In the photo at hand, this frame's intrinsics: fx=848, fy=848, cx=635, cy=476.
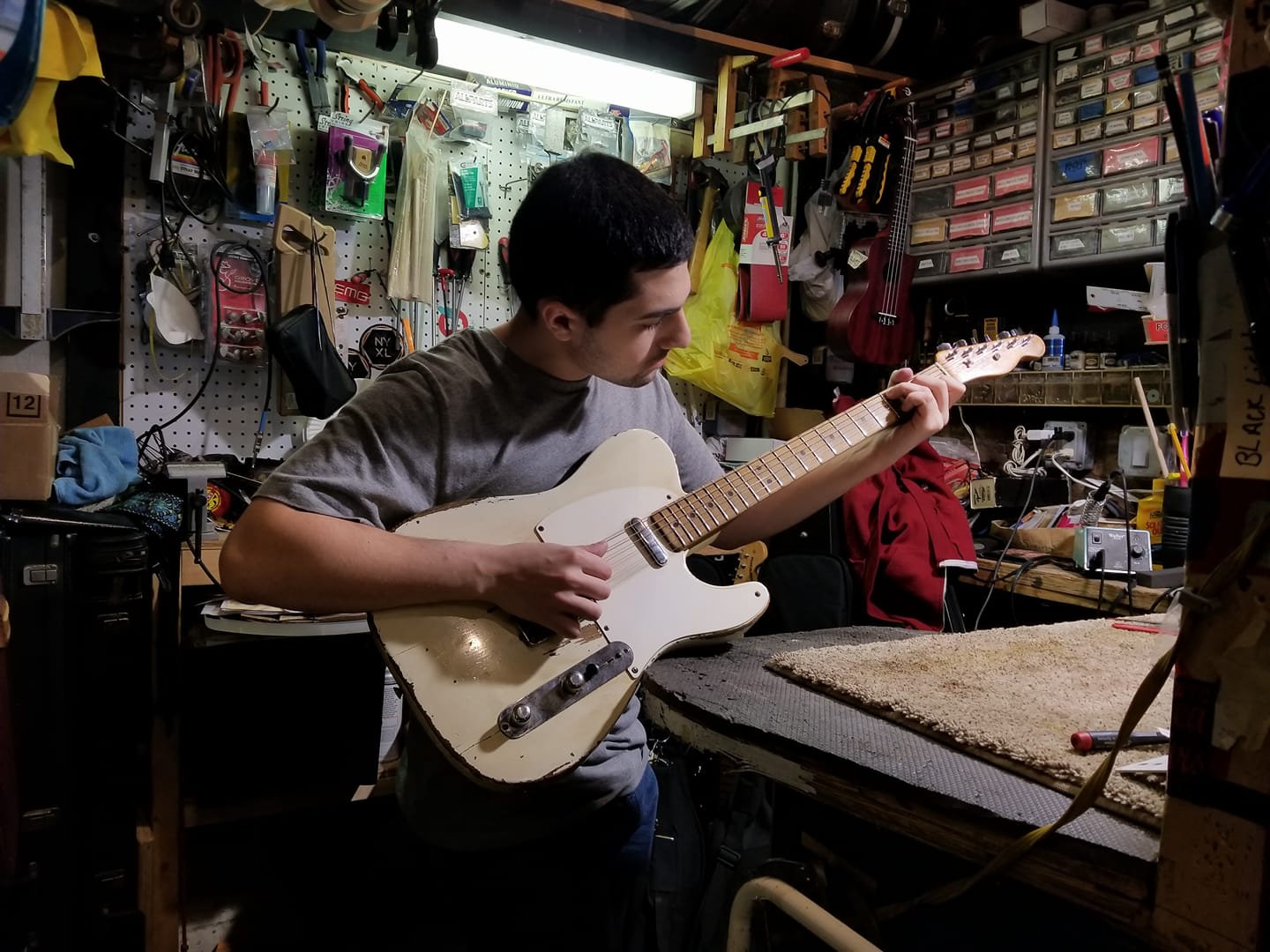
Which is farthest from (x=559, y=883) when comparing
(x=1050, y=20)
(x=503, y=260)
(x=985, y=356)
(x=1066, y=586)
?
(x=1050, y=20)

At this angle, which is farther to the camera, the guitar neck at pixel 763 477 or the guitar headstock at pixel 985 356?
the guitar headstock at pixel 985 356

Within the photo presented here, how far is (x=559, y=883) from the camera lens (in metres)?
1.11

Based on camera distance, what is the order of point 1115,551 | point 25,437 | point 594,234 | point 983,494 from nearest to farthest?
point 594,234 < point 25,437 < point 1115,551 < point 983,494

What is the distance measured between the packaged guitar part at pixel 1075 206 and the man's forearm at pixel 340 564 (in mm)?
2293

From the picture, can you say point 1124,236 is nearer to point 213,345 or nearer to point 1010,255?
point 1010,255

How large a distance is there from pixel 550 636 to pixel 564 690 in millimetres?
68

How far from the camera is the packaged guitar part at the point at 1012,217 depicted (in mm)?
2654

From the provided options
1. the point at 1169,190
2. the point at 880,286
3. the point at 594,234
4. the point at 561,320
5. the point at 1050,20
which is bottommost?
the point at 561,320

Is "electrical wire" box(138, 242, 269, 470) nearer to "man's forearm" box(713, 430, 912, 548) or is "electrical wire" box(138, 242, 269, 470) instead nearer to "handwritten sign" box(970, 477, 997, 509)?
"man's forearm" box(713, 430, 912, 548)

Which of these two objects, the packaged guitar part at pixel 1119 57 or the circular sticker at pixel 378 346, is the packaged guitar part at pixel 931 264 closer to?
the packaged guitar part at pixel 1119 57

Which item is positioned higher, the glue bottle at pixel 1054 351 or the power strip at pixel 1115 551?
the glue bottle at pixel 1054 351

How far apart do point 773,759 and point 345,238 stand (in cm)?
234

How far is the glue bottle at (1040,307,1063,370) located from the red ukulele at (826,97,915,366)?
1.70 ft

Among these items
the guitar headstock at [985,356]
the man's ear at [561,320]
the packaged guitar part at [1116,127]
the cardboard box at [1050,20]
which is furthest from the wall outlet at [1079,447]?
the man's ear at [561,320]
